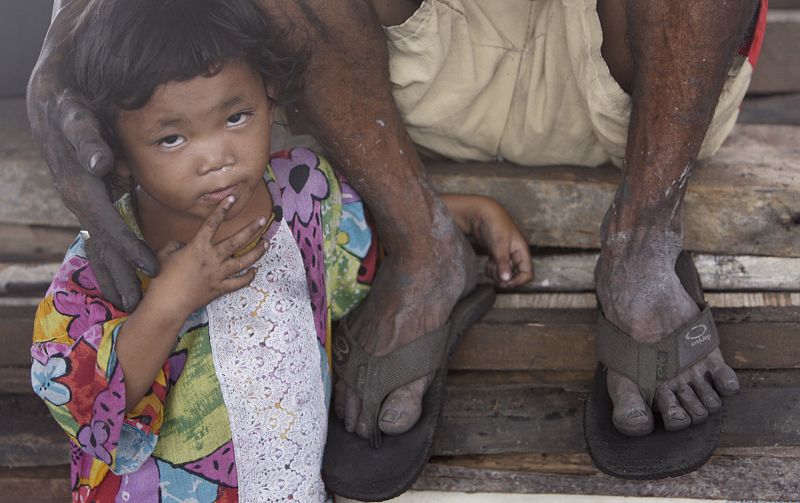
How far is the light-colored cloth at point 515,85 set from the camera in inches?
71.9

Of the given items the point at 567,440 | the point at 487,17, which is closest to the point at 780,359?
the point at 567,440

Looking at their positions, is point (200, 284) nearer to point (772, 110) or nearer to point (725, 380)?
point (725, 380)

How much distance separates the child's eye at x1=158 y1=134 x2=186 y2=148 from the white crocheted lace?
0.32m

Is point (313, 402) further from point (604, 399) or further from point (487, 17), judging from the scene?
point (487, 17)

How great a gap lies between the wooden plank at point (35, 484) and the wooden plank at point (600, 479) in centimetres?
79

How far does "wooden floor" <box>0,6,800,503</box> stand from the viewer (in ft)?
6.10

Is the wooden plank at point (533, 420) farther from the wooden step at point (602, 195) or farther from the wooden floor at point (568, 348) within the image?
the wooden step at point (602, 195)

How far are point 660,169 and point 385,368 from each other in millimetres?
650

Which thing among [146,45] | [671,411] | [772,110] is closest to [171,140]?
[146,45]

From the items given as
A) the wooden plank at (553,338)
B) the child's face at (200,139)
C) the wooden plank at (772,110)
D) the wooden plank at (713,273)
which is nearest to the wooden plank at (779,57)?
the wooden plank at (772,110)

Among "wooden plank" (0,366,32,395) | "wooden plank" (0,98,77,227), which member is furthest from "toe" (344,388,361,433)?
"wooden plank" (0,98,77,227)

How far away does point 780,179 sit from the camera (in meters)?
2.04

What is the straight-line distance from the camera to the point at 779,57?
2566 mm

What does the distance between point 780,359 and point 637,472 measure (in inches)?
19.1
